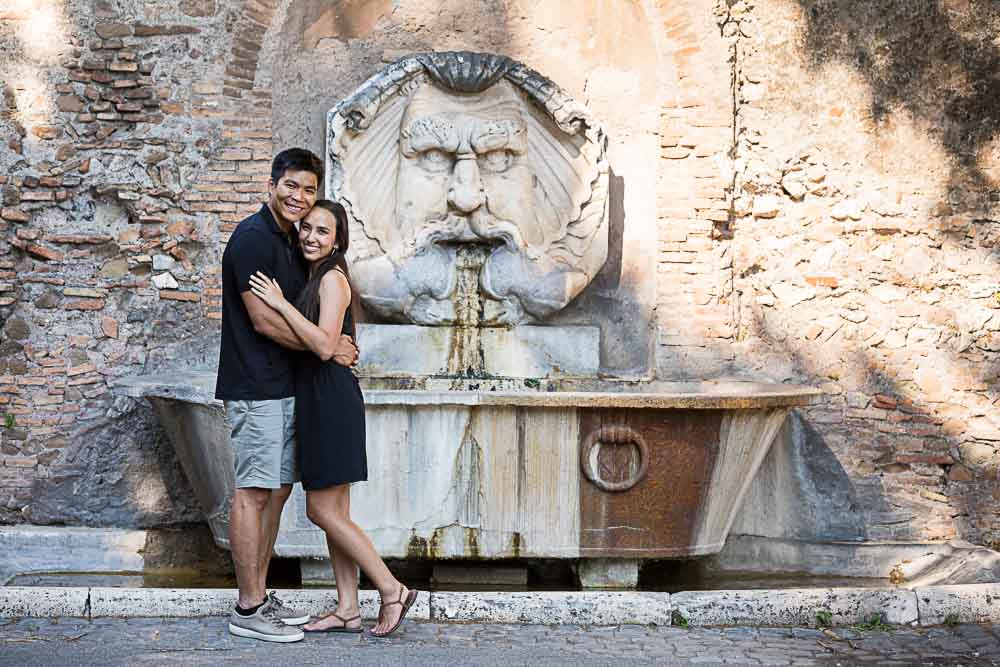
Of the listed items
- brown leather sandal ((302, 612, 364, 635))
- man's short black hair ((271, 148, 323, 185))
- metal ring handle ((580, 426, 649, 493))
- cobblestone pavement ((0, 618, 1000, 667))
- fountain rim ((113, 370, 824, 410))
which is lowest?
cobblestone pavement ((0, 618, 1000, 667))

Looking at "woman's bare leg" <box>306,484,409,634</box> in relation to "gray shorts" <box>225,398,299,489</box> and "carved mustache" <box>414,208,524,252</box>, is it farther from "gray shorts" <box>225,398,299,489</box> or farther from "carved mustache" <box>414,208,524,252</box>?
"carved mustache" <box>414,208,524,252</box>

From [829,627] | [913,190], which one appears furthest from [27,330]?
[913,190]

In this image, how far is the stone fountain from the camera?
5512mm

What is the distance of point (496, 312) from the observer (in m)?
6.81

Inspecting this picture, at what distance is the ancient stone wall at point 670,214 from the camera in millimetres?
6559

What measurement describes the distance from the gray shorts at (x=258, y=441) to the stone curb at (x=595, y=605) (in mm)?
700

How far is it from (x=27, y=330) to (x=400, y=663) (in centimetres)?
335

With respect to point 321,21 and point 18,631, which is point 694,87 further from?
point 18,631

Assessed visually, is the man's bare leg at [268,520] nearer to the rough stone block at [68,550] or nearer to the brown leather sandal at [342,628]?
the brown leather sandal at [342,628]

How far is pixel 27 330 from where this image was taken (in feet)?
21.5

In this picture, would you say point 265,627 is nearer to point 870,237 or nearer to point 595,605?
point 595,605

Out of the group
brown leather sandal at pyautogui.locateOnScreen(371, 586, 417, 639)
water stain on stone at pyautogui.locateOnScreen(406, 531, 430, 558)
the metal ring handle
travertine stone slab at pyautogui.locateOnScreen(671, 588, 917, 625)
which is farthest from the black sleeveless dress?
travertine stone slab at pyautogui.locateOnScreen(671, 588, 917, 625)

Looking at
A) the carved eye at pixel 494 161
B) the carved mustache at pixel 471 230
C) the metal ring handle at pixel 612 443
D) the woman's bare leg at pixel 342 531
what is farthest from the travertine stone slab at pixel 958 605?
the carved eye at pixel 494 161

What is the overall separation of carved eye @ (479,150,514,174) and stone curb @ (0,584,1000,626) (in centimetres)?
273
